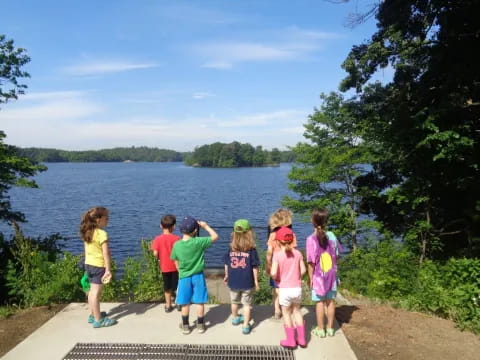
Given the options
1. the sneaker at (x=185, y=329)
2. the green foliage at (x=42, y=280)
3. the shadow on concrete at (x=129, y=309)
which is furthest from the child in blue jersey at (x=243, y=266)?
the green foliage at (x=42, y=280)

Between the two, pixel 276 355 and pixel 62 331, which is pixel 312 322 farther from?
pixel 62 331

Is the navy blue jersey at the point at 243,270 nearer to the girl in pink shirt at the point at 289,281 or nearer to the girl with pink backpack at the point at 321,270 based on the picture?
the girl in pink shirt at the point at 289,281

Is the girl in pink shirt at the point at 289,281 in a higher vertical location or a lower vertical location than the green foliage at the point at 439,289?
higher

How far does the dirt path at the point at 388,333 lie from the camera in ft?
13.9

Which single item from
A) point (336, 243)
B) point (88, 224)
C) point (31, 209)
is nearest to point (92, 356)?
point (88, 224)

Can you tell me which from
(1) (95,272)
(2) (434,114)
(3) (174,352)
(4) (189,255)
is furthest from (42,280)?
(2) (434,114)

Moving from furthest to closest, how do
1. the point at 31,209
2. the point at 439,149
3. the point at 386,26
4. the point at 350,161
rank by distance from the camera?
the point at 31,209, the point at 350,161, the point at 386,26, the point at 439,149

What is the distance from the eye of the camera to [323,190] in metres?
18.1

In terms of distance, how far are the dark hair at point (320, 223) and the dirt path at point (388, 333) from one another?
1240mm

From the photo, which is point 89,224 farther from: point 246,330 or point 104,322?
point 246,330

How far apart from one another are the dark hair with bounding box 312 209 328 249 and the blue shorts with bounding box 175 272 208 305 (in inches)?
60.3

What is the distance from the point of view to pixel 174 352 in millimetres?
4129

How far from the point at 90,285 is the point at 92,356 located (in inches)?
44.8

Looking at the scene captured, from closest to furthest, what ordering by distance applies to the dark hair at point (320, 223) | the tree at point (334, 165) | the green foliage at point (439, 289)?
the dark hair at point (320, 223), the green foliage at point (439, 289), the tree at point (334, 165)
